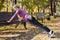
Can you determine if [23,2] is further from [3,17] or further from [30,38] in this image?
[30,38]

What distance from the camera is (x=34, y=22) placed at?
9.62 m

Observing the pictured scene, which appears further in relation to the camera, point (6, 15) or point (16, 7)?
point (6, 15)

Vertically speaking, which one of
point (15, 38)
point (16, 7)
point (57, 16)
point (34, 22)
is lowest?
point (57, 16)

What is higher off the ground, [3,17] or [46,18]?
[3,17]

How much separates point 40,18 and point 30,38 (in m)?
8.25

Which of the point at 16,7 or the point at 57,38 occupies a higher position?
the point at 16,7

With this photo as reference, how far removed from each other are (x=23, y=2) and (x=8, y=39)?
11239mm

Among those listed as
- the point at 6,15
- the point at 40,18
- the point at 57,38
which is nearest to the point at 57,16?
the point at 40,18

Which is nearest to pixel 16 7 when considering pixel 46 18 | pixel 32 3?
pixel 46 18

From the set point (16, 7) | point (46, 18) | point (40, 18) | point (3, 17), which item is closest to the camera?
point (16, 7)

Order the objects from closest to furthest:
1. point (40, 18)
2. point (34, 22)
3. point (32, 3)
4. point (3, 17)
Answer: point (34, 22), point (3, 17), point (40, 18), point (32, 3)

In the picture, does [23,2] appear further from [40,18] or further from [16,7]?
[16,7]

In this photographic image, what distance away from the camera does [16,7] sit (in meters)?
8.99

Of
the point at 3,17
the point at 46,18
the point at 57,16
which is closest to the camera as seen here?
the point at 3,17
